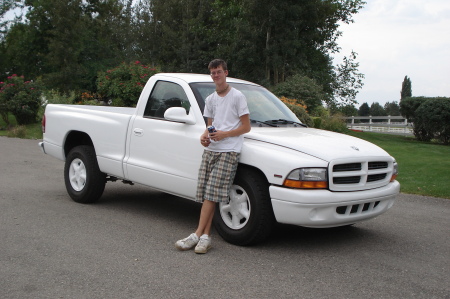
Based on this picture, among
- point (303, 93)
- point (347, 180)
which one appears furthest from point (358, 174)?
point (303, 93)

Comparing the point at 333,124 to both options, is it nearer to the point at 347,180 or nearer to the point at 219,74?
the point at 347,180

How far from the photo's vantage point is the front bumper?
16.2ft

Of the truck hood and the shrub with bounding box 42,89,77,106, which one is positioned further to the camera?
the shrub with bounding box 42,89,77,106

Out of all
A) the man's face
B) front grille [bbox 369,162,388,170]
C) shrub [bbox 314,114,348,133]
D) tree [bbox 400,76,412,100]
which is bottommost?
front grille [bbox 369,162,388,170]

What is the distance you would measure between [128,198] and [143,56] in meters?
39.0

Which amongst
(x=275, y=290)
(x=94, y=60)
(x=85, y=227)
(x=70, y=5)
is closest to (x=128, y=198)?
(x=85, y=227)

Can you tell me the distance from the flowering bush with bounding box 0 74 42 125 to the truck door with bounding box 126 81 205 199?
53.0 feet

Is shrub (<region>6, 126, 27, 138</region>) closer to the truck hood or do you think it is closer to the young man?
the truck hood

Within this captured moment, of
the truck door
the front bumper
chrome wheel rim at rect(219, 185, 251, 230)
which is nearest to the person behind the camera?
the front bumper

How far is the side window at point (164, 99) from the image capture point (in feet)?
20.8

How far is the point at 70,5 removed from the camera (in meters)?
33.6

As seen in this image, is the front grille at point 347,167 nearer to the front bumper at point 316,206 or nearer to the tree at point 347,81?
the front bumper at point 316,206

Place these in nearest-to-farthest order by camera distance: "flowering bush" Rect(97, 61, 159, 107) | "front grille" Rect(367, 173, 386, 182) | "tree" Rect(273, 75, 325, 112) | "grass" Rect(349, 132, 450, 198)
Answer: "front grille" Rect(367, 173, 386, 182), "grass" Rect(349, 132, 450, 198), "flowering bush" Rect(97, 61, 159, 107), "tree" Rect(273, 75, 325, 112)

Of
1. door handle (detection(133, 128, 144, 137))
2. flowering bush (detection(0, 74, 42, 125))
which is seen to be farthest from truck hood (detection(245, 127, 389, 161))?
flowering bush (detection(0, 74, 42, 125))
